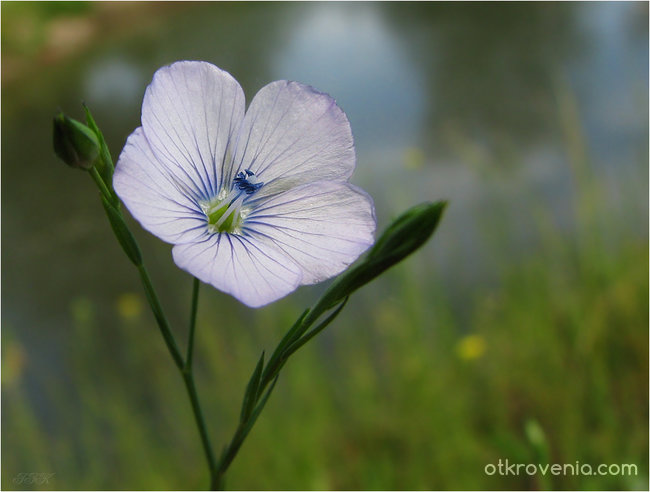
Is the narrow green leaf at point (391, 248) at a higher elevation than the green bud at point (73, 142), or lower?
lower

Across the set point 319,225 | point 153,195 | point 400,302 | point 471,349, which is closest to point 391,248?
point 319,225

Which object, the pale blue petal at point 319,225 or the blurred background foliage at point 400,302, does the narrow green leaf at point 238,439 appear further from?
the blurred background foliage at point 400,302

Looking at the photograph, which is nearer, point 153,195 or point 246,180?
point 153,195

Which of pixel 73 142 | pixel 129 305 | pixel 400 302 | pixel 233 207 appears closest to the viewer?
pixel 73 142

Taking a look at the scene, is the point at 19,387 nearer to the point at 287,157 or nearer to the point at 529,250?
the point at 529,250

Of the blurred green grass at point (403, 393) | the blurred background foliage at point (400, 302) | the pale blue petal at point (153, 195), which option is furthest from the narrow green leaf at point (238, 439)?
the blurred green grass at point (403, 393)

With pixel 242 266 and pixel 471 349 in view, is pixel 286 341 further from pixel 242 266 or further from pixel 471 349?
pixel 471 349

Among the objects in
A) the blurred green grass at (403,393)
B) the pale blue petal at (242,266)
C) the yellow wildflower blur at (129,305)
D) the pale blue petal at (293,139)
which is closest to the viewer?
the pale blue petal at (242,266)
